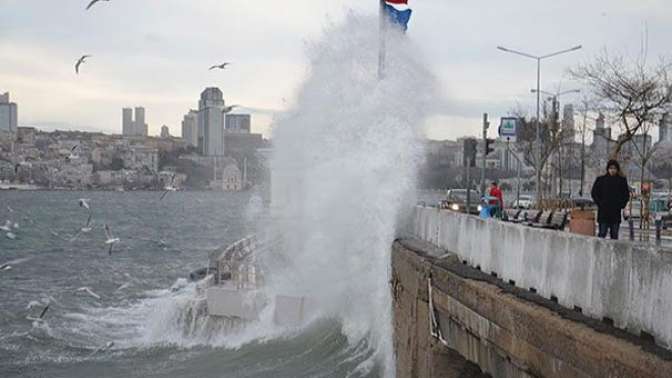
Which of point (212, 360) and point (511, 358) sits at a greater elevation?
point (511, 358)

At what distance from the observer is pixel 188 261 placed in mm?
47938

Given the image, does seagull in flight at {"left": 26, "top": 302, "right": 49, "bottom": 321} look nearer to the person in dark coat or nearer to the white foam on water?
the white foam on water

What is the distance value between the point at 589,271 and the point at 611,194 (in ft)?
15.4

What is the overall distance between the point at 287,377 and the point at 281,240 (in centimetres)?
995

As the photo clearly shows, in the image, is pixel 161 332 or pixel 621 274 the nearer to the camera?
pixel 621 274

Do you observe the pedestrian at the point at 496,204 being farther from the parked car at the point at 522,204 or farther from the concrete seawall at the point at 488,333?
the parked car at the point at 522,204

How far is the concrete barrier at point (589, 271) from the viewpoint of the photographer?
659cm

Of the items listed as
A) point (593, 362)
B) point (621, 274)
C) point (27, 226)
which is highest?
point (621, 274)

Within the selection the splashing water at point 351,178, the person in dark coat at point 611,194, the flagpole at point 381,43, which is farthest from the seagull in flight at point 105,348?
the person in dark coat at point 611,194

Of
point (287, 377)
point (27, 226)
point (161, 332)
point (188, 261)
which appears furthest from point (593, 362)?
point (27, 226)

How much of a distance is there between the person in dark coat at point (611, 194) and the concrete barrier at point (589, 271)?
1722mm

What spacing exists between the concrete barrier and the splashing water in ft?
20.8

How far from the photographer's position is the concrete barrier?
659cm

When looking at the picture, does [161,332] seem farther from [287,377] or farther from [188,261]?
[188,261]
